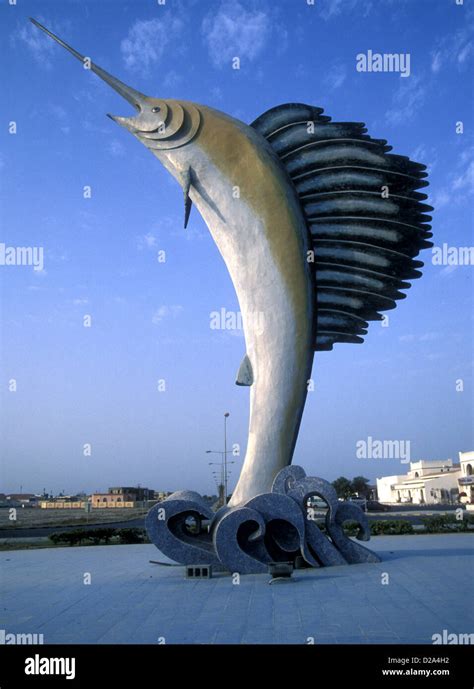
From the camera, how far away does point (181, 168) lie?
1016cm

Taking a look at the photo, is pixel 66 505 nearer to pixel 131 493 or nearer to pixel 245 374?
pixel 131 493

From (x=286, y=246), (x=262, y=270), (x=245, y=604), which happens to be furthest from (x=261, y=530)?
(x=286, y=246)

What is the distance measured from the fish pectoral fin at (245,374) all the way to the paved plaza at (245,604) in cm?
297

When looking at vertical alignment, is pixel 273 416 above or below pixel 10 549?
above

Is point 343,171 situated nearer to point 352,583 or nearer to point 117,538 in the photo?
point 352,583

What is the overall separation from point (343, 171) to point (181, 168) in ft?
8.89

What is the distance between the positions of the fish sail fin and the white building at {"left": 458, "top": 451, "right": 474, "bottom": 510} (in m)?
39.8

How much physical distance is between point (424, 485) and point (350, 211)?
54.4 metres

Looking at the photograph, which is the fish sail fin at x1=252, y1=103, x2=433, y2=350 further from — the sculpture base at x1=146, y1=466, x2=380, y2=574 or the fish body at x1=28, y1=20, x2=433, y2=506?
the sculpture base at x1=146, y1=466, x2=380, y2=574

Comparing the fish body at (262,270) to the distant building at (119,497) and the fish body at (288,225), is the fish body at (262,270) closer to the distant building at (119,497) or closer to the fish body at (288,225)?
the fish body at (288,225)

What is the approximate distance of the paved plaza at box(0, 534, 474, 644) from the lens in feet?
19.2

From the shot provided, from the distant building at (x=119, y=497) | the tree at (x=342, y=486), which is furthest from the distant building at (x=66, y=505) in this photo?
the tree at (x=342, y=486)

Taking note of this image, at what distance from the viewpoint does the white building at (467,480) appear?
49.2 m
